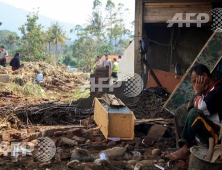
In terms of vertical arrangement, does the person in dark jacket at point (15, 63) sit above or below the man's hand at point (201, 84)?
above

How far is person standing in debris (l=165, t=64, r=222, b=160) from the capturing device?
3.79m

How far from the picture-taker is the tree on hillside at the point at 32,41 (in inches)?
1382

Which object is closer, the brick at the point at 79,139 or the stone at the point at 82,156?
the stone at the point at 82,156

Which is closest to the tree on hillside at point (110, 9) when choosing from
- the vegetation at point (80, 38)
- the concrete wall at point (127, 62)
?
the vegetation at point (80, 38)

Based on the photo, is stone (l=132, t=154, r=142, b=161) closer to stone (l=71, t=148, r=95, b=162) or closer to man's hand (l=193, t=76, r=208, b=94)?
stone (l=71, t=148, r=95, b=162)

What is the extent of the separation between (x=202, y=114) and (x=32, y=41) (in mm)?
33591

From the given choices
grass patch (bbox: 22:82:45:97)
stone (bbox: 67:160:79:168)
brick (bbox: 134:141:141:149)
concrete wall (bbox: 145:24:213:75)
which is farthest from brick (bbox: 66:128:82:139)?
grass patch (bbox: 22:82:45:97)

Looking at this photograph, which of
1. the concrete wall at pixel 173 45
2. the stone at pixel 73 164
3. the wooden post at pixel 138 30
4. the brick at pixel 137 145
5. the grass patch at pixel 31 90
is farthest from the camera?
the grass patch at pixel 31 90

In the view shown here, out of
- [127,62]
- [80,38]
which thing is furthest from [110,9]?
[127,62]

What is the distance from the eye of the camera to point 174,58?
426 inches

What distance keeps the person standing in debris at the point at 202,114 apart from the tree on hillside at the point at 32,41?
32.6m

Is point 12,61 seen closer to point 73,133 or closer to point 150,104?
point 150,104

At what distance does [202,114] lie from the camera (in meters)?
3.79

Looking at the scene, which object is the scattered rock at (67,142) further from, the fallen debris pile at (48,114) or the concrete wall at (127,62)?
the concrete wall at (127,62)
